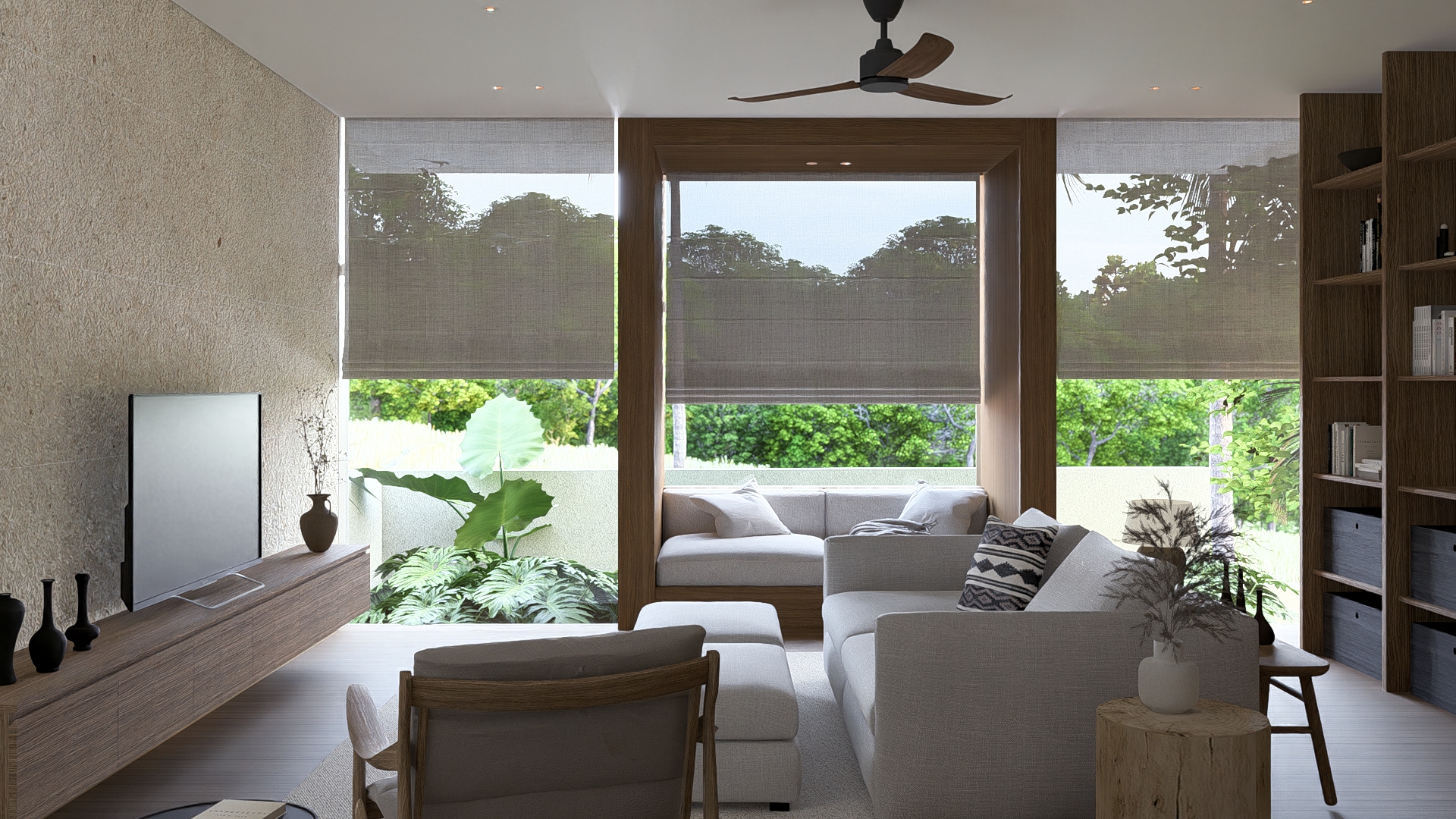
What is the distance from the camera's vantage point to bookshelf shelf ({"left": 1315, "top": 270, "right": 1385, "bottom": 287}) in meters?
4.55

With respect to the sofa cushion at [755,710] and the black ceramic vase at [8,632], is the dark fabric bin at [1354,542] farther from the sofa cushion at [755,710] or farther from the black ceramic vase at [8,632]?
the black ceramic vase at [8,632]

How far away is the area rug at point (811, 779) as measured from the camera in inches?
119

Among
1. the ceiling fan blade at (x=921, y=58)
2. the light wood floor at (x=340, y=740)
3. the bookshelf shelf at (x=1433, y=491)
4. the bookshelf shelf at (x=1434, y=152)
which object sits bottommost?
the light wood floor at (x=340, y=740)

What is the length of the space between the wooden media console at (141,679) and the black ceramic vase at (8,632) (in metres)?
0.05

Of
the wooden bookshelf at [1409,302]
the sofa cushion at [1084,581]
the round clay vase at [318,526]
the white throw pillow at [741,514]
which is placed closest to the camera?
the sofa cushion at [1084,581]

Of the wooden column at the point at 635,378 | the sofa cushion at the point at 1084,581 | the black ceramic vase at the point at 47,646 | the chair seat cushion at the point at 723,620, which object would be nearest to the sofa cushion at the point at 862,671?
the chair seat cushion at the point at 723,620

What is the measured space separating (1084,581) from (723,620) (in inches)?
56.5

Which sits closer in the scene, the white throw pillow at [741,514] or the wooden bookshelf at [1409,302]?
the wooden bookshelf at [1409,302]

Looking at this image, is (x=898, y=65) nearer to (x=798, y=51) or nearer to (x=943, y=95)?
(x=943, y=95)

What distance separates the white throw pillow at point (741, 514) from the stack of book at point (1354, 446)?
2.80 m

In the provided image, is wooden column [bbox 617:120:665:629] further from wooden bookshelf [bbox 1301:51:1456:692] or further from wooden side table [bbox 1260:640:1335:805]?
wooden bookshelf [bbox 1301:51:1456:692]

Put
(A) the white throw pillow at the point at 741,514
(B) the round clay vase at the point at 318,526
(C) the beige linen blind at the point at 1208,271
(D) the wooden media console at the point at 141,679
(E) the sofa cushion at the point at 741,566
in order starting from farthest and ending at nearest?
(A) the white throw pillow at the point at 741,514 → (C) the beige linen blind at the point at 1208,271 → (E) the sofa cushion at the point at 741,566 → (B) the round clay vase at the point at 318,526 → (D) the wooden media console at the point at 141,679

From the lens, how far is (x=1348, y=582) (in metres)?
4.71

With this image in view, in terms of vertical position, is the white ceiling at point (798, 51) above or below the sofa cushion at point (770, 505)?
above
